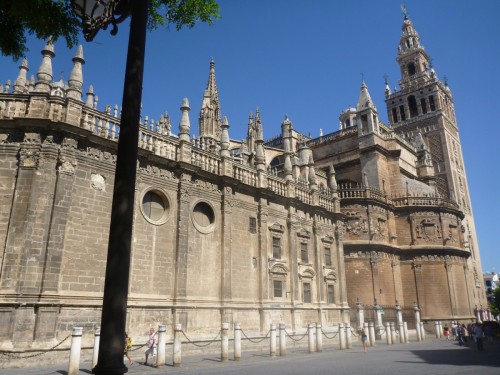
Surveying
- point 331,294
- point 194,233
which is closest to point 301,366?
point 194,233

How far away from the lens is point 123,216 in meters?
3.65

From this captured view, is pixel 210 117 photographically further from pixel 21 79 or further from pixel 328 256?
pixel 21 79

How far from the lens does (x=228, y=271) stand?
840 inches

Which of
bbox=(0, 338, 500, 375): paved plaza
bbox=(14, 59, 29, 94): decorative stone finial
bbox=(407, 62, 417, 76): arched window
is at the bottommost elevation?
bbox=(0, 338, 500, 375): paved plaza

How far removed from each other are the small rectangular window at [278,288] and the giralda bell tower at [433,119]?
140ft

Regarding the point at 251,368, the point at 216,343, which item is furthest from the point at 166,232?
the point at 251,368

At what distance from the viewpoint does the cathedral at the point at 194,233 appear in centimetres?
1521

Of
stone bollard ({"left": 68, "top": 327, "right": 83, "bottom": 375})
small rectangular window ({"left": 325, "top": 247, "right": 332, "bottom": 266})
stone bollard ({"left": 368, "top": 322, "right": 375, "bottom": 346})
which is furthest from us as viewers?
small rectangular window ({"left": 325, "top": 247, "right": 332, "bottom": 266})

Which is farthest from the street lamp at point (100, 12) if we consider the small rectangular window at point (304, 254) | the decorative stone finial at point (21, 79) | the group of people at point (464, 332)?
the group of people at point (464, 332)

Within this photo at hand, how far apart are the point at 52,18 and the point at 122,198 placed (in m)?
3.89

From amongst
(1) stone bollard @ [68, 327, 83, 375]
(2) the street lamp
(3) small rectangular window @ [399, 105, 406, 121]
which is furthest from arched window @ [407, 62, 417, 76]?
(2) the street lamp

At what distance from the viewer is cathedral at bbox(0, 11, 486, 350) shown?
15.2 metres

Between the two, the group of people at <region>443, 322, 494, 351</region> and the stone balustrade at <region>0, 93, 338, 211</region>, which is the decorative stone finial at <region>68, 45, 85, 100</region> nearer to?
the stone balustrade at <region>0, 93, 338, 211</region>

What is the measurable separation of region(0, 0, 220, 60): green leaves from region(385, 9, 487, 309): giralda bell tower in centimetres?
5788
